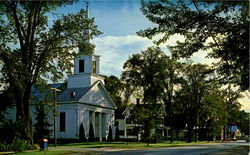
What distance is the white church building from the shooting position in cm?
4547

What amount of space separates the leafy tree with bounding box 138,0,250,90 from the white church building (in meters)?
33.7

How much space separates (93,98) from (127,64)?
10949 millimetres

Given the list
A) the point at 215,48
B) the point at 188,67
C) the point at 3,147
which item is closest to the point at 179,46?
the point at 215,48

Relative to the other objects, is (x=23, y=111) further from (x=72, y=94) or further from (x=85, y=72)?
(x=85, y=72)

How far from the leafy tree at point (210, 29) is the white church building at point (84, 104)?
3367 centimetres

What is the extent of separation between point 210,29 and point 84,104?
37.8 meters

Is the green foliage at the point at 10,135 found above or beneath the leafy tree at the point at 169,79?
beneath

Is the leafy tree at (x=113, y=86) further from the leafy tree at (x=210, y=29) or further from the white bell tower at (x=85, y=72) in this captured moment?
the leafy tree at (x=210, y=29)

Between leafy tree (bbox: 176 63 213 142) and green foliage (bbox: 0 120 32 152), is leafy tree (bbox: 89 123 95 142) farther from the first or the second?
green foliage (bbox: 0 120 32 152)

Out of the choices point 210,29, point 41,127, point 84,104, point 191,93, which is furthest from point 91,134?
point 210,29

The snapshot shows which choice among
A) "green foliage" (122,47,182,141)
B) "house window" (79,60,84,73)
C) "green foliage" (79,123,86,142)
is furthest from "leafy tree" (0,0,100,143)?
"green foliage" (122,47,182,141)

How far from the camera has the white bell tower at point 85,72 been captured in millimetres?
48938

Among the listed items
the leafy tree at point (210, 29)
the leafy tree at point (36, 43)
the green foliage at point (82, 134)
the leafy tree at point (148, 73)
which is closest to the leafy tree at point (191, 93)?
the leafy tree at point (148, 73)

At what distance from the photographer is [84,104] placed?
153 feet
